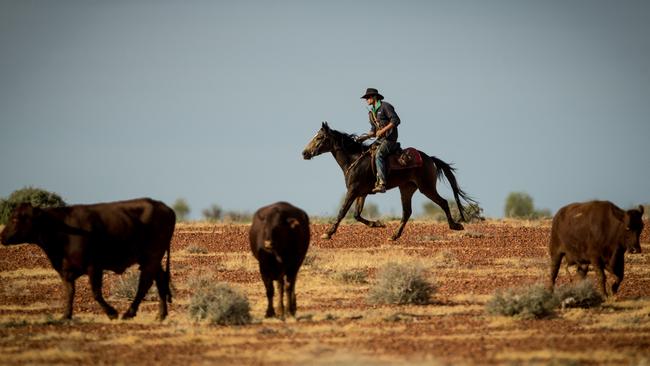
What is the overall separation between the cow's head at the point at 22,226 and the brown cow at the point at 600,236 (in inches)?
345

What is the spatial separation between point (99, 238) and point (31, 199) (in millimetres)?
23141

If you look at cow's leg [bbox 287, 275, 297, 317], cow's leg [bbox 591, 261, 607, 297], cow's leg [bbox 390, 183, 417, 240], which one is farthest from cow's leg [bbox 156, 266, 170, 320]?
cow's leg [bbox 390, 183, 417, 240]

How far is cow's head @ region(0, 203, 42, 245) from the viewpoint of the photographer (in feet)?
53.8

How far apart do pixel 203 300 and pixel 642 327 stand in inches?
265

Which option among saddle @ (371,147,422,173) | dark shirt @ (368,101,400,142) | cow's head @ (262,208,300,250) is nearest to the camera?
cow's head @ (262,208,300,250)

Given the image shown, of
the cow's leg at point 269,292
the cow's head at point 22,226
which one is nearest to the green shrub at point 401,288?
the cow's leg at point 269,292

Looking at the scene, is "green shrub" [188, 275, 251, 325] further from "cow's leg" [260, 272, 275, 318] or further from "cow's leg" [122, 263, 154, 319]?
"cow's leg" [122, 263, 154, 319]

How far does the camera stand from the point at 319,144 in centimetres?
2731

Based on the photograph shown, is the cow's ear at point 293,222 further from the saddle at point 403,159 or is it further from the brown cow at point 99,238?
the saddle at point 403,159

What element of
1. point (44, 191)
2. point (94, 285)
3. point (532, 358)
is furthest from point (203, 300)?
point (44, 191)

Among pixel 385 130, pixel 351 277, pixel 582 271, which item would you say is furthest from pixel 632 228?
pixel 385 130

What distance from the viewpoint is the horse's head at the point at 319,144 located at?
89.6ft

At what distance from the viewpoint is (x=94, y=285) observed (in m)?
16.3

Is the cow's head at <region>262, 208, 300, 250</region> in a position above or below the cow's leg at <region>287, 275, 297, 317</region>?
above
